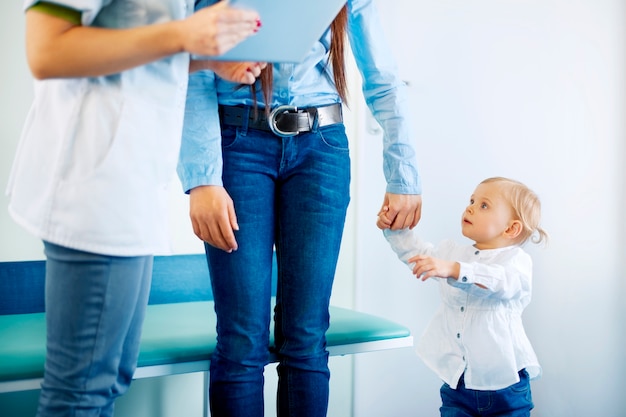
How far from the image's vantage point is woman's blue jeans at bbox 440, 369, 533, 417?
5.50 ft

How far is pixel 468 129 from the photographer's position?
2232 mm

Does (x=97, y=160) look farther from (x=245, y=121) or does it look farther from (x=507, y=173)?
(x=507, y=173)

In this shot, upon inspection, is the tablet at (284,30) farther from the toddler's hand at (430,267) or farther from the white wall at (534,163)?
the white wall at (534,163)

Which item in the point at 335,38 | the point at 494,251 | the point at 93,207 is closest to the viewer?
the point at 93,207

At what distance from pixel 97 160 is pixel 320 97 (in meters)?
0.57

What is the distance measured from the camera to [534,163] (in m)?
2.16

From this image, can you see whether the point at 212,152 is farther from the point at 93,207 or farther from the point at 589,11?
the point at 589,11

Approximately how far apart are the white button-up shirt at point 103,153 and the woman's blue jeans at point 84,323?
→ 0.10ft

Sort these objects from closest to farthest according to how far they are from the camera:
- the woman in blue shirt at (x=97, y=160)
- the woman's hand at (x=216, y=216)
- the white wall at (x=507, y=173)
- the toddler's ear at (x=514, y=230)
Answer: the woman in blue shirt at (x=97, y=160) → the woman's hand at (x=216, y=216) → the toddler's ear at (x=514, y=230) → the white wall at (x=507, y=173)

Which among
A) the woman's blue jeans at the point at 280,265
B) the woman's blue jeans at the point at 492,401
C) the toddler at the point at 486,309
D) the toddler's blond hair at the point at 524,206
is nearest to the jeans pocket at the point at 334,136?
the woman's blue jeans at the point at 280,265

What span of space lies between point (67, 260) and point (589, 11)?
1697 millimetres

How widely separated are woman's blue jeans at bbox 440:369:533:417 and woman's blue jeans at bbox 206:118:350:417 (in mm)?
483

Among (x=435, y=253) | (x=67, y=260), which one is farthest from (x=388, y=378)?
(x=67, y=260)

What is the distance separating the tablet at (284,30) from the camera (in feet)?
3.37
